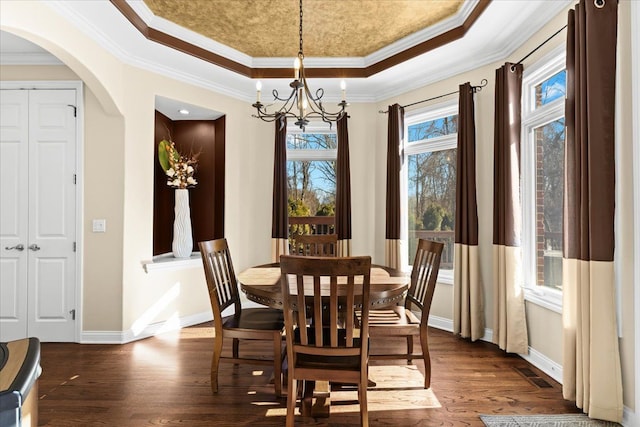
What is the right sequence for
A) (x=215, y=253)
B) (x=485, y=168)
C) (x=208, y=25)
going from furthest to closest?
(x=485, y=168) → (x=208, y=25) → (x=215, y=253)

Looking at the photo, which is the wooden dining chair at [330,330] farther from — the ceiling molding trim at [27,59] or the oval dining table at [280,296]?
the ceiling molding trim at [27,59]

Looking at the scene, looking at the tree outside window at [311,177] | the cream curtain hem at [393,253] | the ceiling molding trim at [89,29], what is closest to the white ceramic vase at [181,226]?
the tree outside window at [311,177]

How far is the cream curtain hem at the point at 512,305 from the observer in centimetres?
304

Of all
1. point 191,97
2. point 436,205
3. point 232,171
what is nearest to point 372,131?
point 436,205

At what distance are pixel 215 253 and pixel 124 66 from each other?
2241 millimetres

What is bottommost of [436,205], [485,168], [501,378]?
[501,378]

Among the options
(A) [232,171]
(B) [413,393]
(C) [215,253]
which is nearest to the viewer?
(B) [413,393]

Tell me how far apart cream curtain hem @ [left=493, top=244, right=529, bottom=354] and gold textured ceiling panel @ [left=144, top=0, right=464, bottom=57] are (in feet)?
7.37

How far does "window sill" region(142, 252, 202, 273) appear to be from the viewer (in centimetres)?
363

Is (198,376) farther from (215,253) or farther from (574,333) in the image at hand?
(574,333)

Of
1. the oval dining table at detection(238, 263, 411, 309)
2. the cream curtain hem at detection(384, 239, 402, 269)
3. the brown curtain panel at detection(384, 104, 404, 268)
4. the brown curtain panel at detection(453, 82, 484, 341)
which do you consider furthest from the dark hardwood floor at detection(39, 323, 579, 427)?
the brown curtain panel at detection(384, 104, 404, 268)

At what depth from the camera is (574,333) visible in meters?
2.23

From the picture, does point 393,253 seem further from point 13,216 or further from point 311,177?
point 13,216

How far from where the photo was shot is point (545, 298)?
284cm
